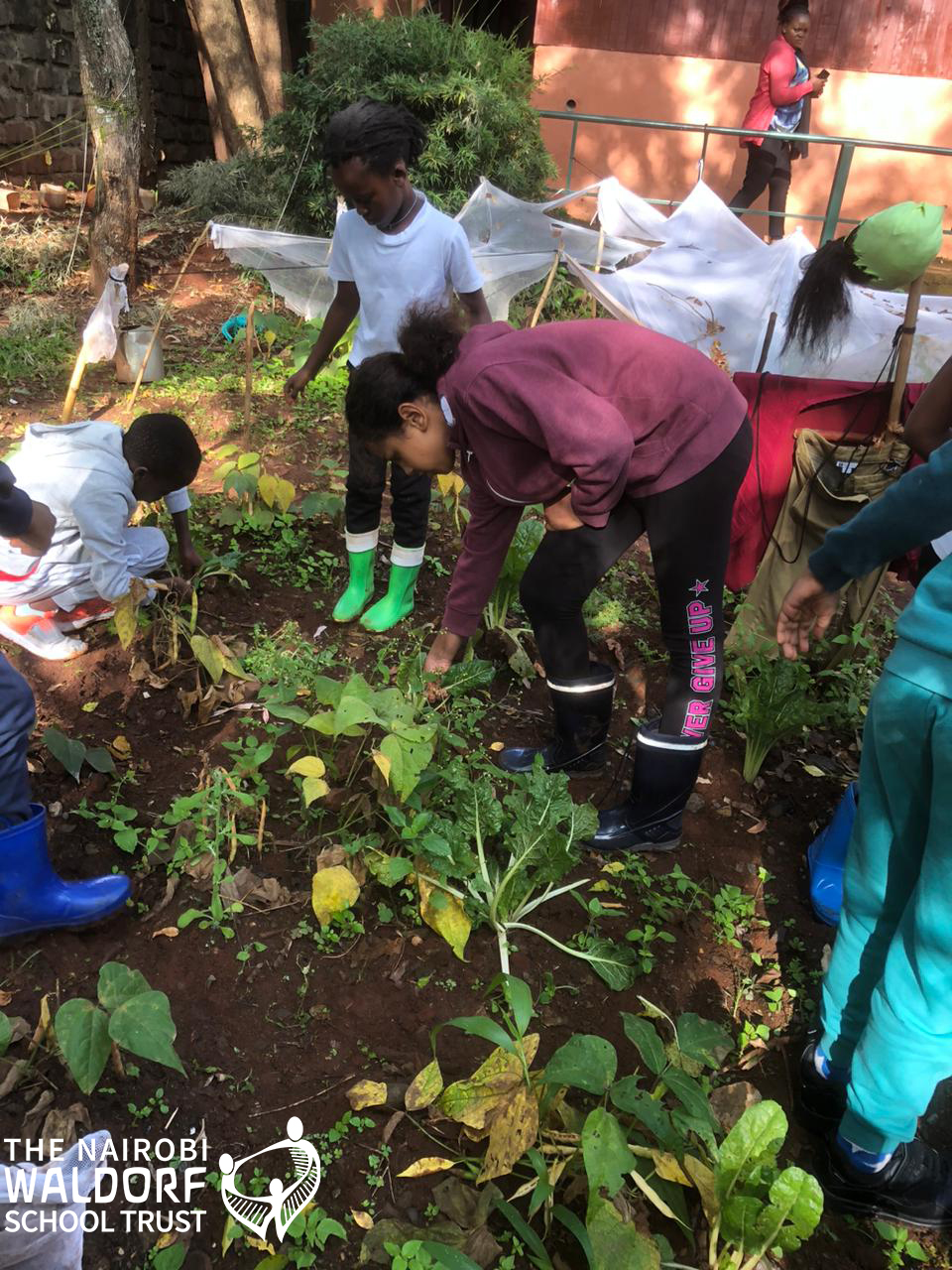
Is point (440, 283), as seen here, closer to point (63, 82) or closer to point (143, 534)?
point (143, 534)

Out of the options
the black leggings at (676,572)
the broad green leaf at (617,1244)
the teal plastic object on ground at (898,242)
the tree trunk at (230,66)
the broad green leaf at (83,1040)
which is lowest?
the broad green leaf at (617,1244)

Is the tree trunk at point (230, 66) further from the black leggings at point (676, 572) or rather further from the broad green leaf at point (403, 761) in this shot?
the broad green leaf at point (403, 761)

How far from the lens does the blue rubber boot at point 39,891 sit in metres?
1.85

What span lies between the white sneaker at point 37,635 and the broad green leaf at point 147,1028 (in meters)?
1.62

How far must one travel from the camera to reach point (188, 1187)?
1.61m

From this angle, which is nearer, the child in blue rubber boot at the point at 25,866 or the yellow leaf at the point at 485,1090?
the yellow leaf at the point at 485,1090

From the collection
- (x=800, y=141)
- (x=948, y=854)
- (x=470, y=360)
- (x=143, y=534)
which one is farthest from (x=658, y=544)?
(x=800, y=141)

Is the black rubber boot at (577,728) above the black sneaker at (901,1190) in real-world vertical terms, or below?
above

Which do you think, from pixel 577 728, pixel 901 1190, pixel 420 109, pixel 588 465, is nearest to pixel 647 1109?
pixel 901 1190

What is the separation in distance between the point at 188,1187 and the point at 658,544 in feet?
5.32

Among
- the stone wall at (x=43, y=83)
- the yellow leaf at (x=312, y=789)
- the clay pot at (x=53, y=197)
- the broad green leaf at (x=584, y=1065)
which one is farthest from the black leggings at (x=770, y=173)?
the broad green leaf at (x=584, y=1065)

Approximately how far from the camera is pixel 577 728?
2576 millimetres

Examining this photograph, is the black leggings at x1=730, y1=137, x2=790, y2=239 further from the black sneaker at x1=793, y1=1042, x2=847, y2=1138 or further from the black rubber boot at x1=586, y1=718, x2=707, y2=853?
the black sneaker at x1=793, y1=1042, x2=847, y2=1138

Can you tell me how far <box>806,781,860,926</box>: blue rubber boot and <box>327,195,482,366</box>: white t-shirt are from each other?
196 centimetres
